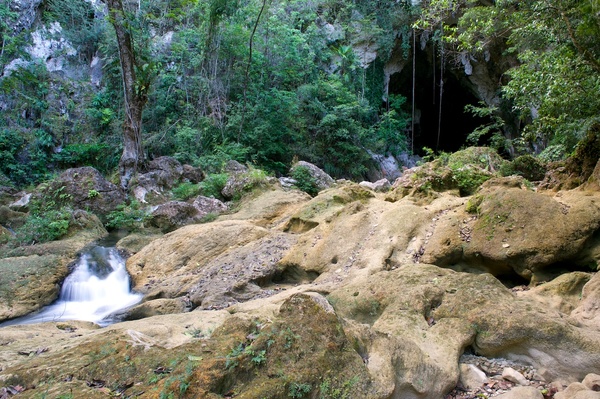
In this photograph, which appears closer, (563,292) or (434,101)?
(563,292)

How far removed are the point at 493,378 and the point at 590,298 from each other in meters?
1.73

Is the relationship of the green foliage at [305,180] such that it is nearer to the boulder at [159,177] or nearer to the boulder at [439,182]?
the boulder at [159,177]

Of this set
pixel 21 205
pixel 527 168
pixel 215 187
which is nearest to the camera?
pixel 527 168

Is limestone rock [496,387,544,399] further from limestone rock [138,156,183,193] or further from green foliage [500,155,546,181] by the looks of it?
limestone rock [138,156,183,193]

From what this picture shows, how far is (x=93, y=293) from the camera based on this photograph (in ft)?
26.9

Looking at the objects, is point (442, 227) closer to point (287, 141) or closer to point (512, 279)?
point (512, 279)

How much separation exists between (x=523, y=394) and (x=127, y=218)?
36.4 feet

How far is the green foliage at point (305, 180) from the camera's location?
1551cm

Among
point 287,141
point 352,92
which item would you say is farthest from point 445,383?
point 352,92

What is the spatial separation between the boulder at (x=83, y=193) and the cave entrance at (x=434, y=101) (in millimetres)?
19069

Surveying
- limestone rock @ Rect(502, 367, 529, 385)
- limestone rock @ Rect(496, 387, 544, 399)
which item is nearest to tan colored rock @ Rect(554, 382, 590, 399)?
limestone rock @ Rect(496, 387, 544, 399)

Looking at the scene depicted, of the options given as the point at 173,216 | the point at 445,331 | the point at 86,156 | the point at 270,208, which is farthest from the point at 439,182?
the point at 86,156

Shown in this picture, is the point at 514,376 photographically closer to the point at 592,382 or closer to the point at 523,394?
the point at 523,394

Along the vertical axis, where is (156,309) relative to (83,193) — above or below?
below
